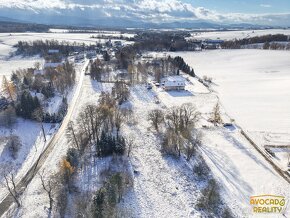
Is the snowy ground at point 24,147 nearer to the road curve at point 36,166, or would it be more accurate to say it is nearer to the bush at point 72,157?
the road curve at point 36,166

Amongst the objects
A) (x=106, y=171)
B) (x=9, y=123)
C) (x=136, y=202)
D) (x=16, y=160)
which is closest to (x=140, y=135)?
(x=106, y=171)

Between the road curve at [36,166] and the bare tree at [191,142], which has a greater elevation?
the bare tree at [191,142]

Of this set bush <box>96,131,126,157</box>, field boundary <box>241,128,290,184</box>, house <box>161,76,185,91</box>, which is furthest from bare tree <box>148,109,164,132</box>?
house <box>161,76,185,91</box>

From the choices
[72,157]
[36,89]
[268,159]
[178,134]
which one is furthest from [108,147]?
[36,89]

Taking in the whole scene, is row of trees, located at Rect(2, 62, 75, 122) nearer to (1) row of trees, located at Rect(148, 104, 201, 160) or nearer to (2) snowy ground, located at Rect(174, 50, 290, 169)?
(1) row of trees, located at Rect(148, 104, 201, 160)

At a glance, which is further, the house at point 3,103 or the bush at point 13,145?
the house at point 3,103

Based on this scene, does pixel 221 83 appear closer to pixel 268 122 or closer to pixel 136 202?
pixel 268 122

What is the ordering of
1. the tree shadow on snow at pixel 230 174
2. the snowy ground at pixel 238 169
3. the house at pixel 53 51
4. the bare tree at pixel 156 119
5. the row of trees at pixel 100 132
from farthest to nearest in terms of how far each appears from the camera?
the house at pixel 53 51 < the bare tree at pixel 156 119 < the row of trees at pixel 100 132 < the tree shadow on snow at pixel 230 174 < the snowy ground at pixel 238 169

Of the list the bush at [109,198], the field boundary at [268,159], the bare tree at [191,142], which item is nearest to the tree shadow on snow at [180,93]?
the bare tree at [191,142]
